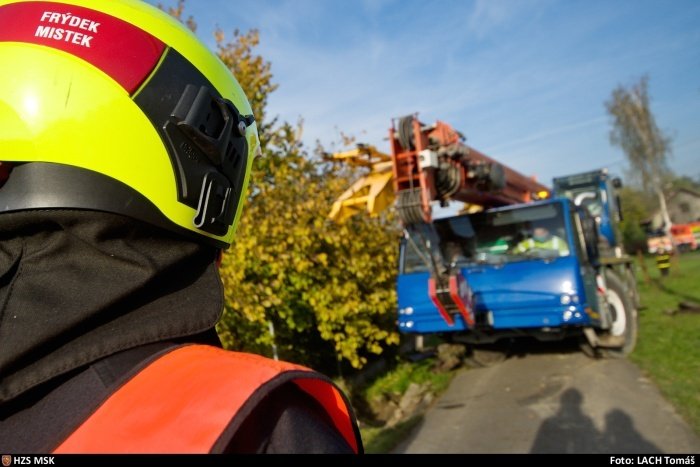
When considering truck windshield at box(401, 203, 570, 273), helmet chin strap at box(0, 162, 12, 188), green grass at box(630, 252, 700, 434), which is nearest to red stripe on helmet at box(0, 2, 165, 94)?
helmet chin strap at box(0, 162, 12, 188)

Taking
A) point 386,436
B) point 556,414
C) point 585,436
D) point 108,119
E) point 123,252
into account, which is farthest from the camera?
point 556,414

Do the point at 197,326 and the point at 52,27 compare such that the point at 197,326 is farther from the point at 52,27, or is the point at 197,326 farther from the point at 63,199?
the point at 52,27

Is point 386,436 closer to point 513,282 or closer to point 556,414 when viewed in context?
point 556,414

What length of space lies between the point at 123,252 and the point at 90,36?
0.53 metres

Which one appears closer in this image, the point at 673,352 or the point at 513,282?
the point at 513,282

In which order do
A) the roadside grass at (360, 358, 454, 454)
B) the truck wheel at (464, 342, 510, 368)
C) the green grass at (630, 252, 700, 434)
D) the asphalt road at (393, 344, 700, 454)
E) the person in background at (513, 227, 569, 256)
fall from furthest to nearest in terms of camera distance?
the truck wheel at (464, 342, 510, 368) < the person in background at (513, 227, 569, 256) < the roadside grass at (360, 358, 454, 454) < the green grass at (630, 252, 700, 434) < the asphalt road at (393, 344, 700, 454)

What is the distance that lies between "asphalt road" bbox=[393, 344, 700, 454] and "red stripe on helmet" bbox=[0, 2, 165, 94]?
4.52m

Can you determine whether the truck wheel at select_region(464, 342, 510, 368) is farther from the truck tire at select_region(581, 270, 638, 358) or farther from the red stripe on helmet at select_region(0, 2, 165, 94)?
the red stripe on helmet at select_region(0, 2, 165, 94)

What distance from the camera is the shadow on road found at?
182 inches

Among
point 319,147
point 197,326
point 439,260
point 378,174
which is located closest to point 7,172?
point 197,326

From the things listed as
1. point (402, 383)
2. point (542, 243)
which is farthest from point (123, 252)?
point (402, 383)

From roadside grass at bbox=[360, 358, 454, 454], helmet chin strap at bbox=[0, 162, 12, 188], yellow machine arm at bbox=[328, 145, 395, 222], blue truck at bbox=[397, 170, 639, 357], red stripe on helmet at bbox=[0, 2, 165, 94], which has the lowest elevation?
roadside grass at bbox=[360, 358, 454, 454]

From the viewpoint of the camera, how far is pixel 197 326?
44.9 inches

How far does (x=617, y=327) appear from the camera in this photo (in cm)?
823
